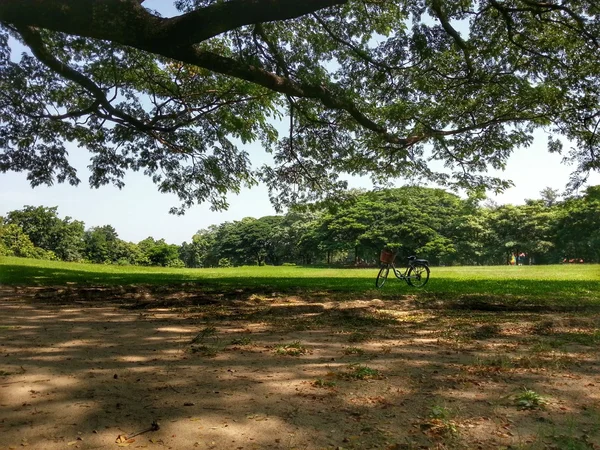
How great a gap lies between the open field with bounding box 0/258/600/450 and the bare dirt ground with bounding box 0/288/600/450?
1 cm

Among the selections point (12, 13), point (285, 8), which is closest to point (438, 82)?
point (285, 8)

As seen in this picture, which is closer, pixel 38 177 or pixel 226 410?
pixel 226 410

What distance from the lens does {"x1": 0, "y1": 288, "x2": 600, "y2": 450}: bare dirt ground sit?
8.51 feet

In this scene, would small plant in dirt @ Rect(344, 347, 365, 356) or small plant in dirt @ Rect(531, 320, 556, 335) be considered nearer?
small plant in dirt @ Rect(344, 347, 365, 356)

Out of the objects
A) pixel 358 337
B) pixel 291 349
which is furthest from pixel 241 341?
pixel 358 337

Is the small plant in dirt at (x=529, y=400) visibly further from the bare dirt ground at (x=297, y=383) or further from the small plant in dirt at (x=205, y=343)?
the small plant in dirt at (x=205, y=343)

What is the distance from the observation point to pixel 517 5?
1026 centimetres

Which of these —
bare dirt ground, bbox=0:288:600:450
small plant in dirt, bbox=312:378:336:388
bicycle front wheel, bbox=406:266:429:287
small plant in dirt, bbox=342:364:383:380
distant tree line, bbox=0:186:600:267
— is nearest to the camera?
bare dirt ground, bbox=0:288:600:450

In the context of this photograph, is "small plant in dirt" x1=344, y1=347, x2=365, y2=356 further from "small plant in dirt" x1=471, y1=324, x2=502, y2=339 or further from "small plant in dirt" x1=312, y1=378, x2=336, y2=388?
"small plant in dirt" x1=471, y1=324, x2=502, y2=339

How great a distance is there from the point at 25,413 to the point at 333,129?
36.8ft

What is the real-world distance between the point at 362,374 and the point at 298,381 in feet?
1.83

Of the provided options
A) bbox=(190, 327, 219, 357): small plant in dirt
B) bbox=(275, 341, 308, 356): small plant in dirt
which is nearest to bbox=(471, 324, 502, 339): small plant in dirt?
bbox=(275, 341, 308, 356): small plant in dirt

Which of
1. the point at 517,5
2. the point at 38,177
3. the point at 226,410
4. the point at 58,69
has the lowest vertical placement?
the point at 226,410

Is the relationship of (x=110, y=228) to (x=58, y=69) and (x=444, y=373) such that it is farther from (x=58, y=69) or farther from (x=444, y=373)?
(x=444, y=373)
